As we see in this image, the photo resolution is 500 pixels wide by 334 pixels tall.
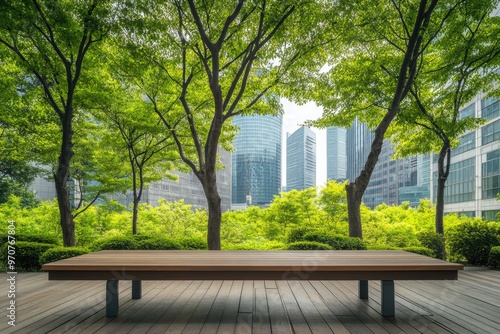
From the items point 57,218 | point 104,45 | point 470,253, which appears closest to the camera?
point 470,253

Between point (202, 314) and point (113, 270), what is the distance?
1.01m

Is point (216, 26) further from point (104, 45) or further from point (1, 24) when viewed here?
point (1, 24)

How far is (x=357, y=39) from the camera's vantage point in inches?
259

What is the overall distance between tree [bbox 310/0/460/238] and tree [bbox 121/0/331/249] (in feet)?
2.24

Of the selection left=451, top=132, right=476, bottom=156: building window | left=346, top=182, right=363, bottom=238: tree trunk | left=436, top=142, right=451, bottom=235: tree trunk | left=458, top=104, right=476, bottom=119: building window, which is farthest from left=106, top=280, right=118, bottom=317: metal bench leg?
left=458, top=104, right=476, bottom=119: building window

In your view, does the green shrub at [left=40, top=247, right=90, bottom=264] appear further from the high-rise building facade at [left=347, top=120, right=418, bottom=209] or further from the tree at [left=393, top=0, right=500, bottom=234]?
the high-rise building facade at [left=347, top=120, right=418, bottom=209]

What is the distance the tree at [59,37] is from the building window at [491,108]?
23407 millimetres

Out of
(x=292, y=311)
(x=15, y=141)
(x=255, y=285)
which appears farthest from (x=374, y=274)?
(x=15, y=141)

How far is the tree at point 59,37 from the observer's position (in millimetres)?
5684

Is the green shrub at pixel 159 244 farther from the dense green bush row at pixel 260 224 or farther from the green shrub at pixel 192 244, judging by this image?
the green shrub at pixel 192 244

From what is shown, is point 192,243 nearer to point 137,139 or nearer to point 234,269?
point 234,269

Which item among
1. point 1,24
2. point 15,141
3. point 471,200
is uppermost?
point 1,24

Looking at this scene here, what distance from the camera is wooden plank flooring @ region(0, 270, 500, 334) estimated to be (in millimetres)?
2867

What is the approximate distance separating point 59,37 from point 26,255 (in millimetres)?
3983
